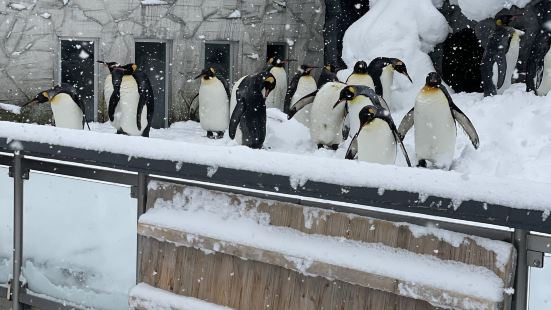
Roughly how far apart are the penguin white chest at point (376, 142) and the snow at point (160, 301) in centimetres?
396

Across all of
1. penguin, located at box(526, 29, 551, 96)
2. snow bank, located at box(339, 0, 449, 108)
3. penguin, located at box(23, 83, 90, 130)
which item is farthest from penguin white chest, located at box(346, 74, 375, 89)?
penguin, located at box(23, 83, 90, 130)

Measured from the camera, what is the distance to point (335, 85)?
800 centimetres

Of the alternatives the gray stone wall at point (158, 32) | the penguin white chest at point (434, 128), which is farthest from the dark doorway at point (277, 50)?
the penguin white chest at point (434, 128)

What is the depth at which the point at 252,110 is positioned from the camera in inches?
299

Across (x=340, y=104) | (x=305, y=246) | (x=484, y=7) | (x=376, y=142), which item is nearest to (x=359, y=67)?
(x=340, y=104)

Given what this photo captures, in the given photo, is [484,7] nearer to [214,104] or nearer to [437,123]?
[214,104]

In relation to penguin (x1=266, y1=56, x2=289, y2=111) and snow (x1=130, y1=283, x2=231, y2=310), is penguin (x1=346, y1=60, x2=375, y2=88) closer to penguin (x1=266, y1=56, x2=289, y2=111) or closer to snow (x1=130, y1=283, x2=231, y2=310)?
penguin (x1=266, y1=56, x2=289, y2=111)

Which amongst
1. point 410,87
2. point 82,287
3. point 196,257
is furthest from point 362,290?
point 410,87

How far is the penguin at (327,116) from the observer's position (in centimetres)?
798

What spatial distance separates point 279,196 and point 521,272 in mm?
754

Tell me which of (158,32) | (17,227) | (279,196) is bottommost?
(17,227)

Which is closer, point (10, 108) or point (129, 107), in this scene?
point (129, 107)

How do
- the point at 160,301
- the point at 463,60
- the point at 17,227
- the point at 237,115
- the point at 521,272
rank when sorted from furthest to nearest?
the point at 463,60 → the point at 237,115 → the point at 17,227 → the point at 160,301 → the point at 521,272

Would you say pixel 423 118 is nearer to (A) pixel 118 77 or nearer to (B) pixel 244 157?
(A) pixel 118 77
